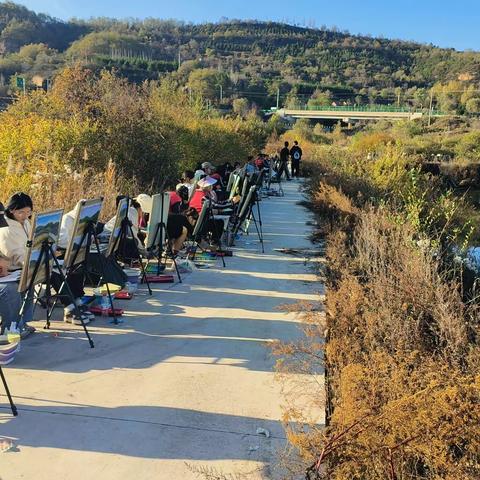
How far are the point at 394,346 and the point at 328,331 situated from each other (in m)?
0.86

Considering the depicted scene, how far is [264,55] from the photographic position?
146000 millimetres

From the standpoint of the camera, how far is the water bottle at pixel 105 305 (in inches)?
224

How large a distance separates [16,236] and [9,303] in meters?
0.68

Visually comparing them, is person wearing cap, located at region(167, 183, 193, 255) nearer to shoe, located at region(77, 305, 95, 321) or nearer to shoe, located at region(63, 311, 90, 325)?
shoe, located at region(77, 305, 95, 321)

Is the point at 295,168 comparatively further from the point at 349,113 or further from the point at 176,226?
the point at 349,113

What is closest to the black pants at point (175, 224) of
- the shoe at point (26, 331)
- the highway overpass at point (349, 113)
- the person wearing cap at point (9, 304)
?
the shoe at point (26, 331)

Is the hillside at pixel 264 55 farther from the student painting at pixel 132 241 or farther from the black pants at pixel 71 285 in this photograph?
the black pants at pixel 71 285

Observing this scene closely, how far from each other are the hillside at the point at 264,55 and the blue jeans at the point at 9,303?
83.3 m

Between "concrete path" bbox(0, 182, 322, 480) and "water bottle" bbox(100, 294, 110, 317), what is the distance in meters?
0.15

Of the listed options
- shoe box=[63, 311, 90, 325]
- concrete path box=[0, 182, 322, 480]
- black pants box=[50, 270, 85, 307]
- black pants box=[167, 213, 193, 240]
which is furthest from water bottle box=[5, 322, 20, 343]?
black pants box=[167, 213, 193, 240]

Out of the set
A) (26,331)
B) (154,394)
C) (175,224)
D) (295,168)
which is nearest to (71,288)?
(26,331)

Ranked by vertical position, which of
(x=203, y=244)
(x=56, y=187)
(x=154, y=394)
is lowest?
(x=154, y=394)

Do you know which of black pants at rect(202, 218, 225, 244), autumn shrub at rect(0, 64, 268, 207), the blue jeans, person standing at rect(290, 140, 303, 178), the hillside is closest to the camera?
the blue jeans

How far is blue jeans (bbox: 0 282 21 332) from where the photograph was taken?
4.44 meters
